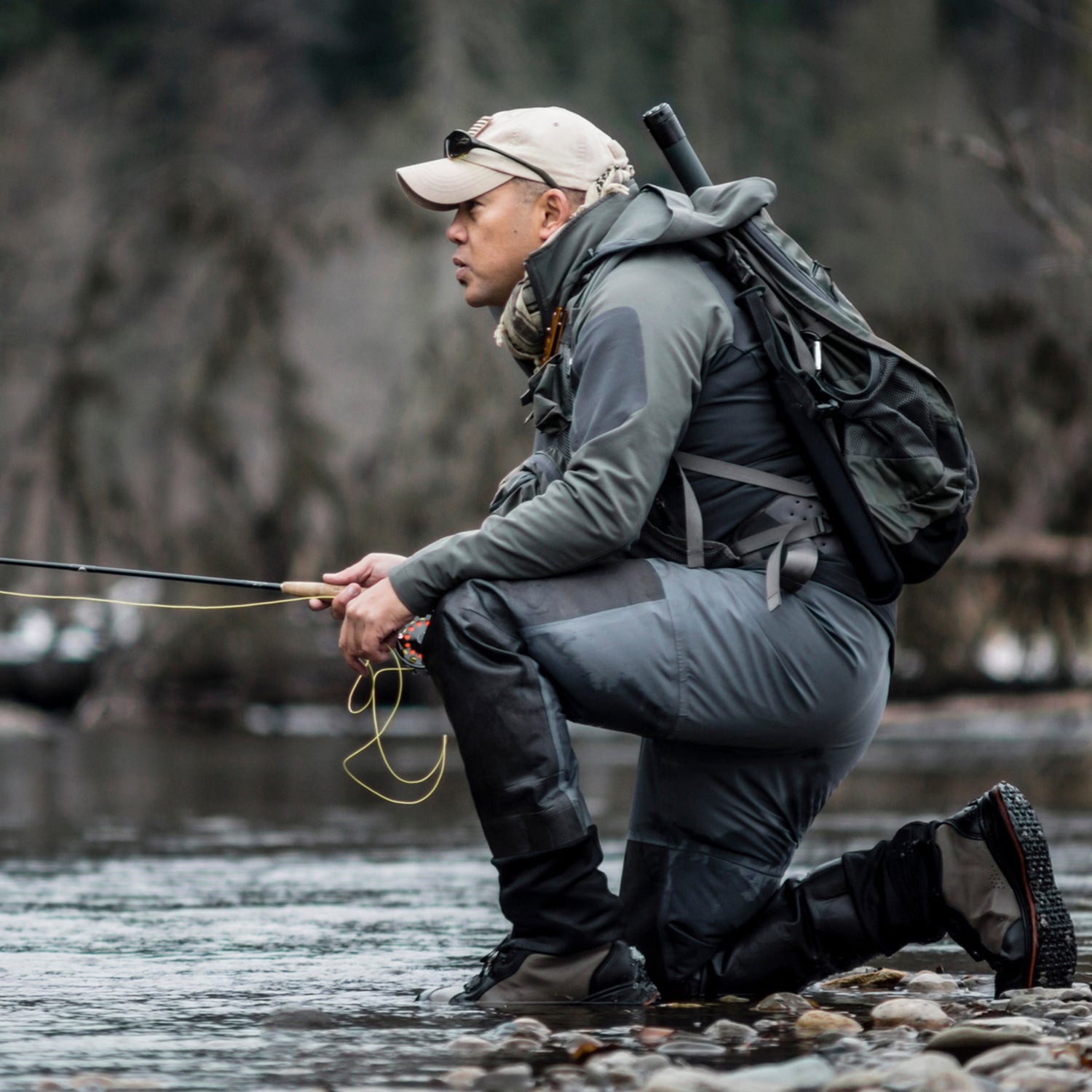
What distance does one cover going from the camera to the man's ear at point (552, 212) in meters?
3.63

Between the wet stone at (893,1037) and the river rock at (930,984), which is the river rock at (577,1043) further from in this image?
the river rock at (930,984)

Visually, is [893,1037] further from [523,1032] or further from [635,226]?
[635,226]

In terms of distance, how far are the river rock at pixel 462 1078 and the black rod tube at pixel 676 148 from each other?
1.73m

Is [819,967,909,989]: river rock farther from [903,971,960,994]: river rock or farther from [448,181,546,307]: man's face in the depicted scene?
[448,181,546,307]: man's face

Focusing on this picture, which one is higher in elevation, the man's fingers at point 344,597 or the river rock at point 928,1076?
the man's fingers at point 344,597

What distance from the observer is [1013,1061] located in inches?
103

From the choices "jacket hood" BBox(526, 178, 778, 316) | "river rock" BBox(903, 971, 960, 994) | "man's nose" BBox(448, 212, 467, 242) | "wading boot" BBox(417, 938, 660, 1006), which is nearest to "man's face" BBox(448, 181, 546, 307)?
"man's nose" BBox(448, 212, 467, 242)

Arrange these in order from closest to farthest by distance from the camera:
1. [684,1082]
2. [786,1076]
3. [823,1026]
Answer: [684,1082]
[786,1076]
[823,1026]

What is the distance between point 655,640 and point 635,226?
64cm

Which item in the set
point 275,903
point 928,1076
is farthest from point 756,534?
point 275,903

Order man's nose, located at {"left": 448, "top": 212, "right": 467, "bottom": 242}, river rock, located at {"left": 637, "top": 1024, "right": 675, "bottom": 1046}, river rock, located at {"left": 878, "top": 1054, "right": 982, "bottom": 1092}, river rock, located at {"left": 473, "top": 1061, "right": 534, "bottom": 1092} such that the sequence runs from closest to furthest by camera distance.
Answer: river rock, located at {"left": 878, "top": 1054, "right": 982, "bottom": 1092}, river rock, located at {"left": 473, "top": 1061, "right": 534, "bottom": 1092}, river rock, located at {"left": 637, "top": 1024, "right": 675, "bottom": 1046}, man's nose, located at {"left": 448, "top": 212, "right": 467, "bottom": 242}

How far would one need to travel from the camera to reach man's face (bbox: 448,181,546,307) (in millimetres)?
3654

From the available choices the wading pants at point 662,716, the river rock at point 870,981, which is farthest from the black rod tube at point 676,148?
the river rock at point 870,981

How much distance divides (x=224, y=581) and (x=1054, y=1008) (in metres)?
1.45
